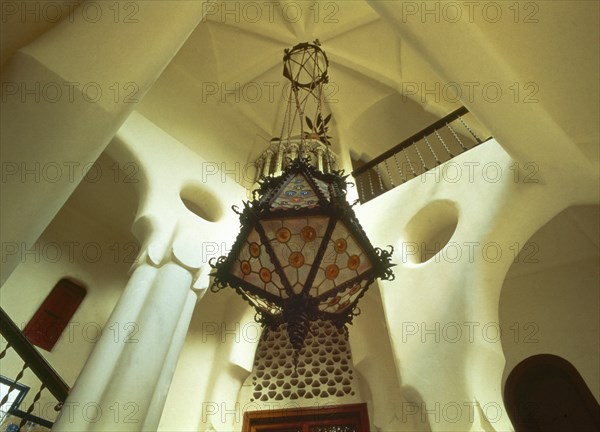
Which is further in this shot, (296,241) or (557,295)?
(557,295)

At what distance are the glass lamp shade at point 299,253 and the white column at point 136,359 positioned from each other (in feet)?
5.74

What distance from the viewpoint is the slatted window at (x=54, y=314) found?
22.0ft

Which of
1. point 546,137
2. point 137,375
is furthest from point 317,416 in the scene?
point 546,137

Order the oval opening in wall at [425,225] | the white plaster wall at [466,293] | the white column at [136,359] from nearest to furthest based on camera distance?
the white column at [136,359] < the white plaster wall at [466,293] < the oval opening in wall at [425,225]

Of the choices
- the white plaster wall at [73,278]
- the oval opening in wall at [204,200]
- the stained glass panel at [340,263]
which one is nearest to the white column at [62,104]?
the stained glass panel at [340,263]

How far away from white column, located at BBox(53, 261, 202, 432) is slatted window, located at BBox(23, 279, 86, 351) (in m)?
2.81

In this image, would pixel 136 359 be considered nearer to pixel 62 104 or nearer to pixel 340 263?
pixel 340 263

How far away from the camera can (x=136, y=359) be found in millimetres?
Answer: 4457

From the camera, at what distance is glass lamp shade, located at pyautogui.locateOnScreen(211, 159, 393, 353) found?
3.38 meters

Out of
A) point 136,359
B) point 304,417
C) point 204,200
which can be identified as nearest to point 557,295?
point 304,417

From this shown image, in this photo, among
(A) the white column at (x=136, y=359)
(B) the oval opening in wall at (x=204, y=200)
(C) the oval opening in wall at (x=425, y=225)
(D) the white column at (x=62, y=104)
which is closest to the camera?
(D) the white column at (x=62, y=104)

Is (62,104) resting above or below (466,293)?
below

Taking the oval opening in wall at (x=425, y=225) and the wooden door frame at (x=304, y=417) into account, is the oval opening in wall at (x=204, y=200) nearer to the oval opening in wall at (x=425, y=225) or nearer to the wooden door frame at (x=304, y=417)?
the oval opening in wall at (x=425, y=225)

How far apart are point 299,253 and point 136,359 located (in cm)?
234
